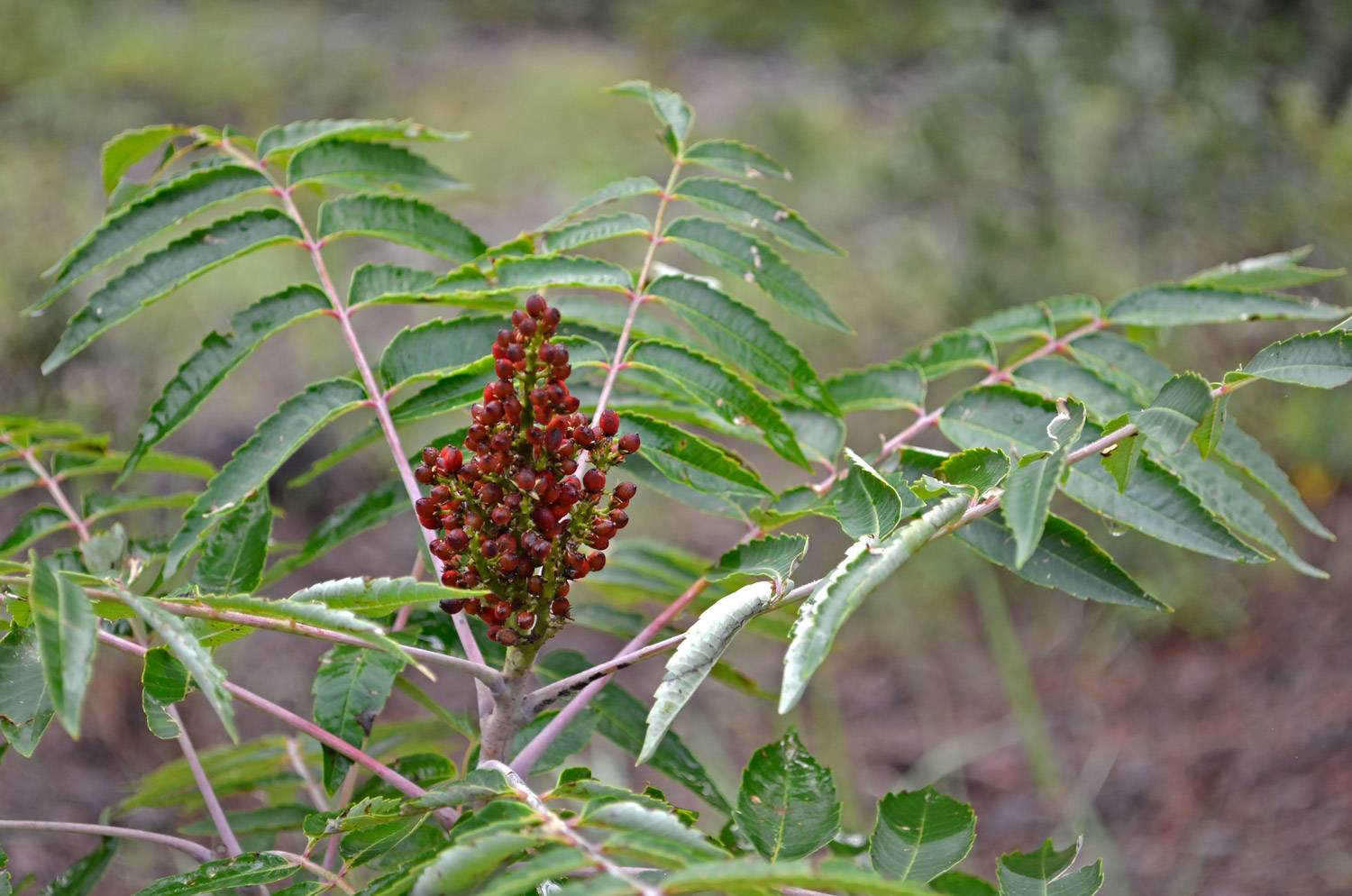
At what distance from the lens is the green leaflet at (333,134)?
154cm

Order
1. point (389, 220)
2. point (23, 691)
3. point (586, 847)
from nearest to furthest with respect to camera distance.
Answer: point (586, 847) → point (23, 691) → point (389, 220)

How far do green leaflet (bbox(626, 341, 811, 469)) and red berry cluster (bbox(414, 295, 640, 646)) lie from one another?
0.24 meters

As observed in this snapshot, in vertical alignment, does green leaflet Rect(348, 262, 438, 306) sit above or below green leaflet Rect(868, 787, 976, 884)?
above

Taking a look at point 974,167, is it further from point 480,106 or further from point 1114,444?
point 480,106

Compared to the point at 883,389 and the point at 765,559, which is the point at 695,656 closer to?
the point at 765,559

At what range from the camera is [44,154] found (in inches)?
311

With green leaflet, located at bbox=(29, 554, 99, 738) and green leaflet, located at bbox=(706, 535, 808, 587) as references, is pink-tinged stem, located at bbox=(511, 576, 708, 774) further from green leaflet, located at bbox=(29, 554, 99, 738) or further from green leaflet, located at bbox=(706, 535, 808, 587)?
green leaflet, located at bbox=(29, 554, 99, 738)

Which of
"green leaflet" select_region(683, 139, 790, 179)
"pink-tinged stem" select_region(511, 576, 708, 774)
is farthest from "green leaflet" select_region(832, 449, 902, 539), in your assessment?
"green leaflet" select_region(683, 139, 790, 179)

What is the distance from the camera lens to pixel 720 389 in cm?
137

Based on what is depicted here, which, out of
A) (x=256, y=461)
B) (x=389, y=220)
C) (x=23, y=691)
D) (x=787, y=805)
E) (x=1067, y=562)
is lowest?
(x=787, y=805)

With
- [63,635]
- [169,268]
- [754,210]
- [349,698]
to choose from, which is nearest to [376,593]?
[63,635]

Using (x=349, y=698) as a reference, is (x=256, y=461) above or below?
above

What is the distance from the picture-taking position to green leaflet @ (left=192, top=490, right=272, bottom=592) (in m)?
1.27

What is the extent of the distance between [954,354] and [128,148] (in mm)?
1180
